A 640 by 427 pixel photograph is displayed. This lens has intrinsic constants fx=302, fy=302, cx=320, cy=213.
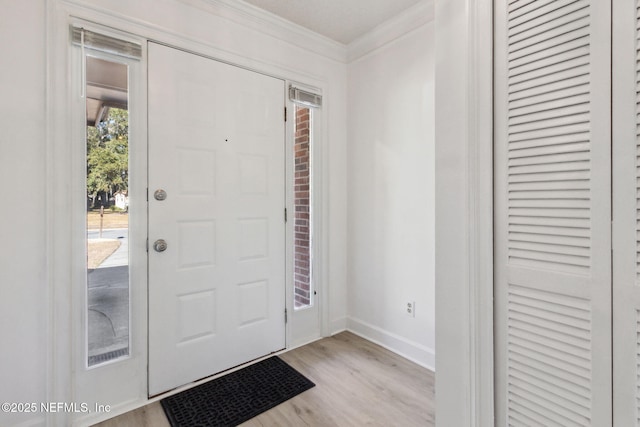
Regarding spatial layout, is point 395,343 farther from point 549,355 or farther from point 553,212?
point 553,212

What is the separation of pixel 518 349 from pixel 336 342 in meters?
1.74

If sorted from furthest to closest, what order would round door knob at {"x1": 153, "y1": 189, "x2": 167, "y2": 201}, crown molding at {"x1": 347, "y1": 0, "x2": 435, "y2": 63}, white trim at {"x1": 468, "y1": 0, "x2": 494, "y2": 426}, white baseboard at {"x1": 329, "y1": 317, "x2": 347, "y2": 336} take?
white baseboard at {"x1": 329, "y1": 317, "x2": 347, "y2": 336}, crown molding at {"x1": 347, "y1": 0, "x2": 435, "y2": 63}, round door knob at {"x1": 153, "y1": 189, "x2": 167, "y2": 201}, white trim at {"x1": 468, "y1": 0, "x2": 494, "y2": 426}

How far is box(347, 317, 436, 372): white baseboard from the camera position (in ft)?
7.20

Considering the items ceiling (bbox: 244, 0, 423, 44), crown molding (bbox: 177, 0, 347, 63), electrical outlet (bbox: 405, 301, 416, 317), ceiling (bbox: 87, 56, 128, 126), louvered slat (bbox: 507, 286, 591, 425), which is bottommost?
electrical outlet (bbox: 405, 301, 416, 317)

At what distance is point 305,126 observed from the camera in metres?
2.58

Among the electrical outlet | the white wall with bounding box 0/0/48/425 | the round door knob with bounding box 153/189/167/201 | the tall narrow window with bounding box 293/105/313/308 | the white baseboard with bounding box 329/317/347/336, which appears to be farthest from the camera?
the white baseboard with bounding box 329/317/347/336

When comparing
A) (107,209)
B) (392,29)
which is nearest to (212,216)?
(107,209)

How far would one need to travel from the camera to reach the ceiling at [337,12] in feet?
6.98

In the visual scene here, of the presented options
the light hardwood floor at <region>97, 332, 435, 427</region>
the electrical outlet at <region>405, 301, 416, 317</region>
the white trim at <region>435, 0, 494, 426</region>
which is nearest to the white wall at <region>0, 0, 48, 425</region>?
the light hardwood floor at <region>97, 332, 435, 427</region>

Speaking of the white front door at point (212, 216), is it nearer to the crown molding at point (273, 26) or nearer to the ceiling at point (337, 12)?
the crown molding at point (273, 26)

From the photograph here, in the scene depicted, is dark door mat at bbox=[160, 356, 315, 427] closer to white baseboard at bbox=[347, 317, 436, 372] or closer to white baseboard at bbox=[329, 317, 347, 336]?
white baseboard at bbox=[329, 317, 347, 336]

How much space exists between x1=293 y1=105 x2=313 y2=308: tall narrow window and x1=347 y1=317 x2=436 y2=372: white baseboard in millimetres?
509

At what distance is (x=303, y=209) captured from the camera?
2.60 meters

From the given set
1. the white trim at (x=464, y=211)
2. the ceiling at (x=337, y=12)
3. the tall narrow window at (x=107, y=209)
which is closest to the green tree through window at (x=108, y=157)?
the tall narrow window at (x=107, y=209)
